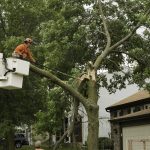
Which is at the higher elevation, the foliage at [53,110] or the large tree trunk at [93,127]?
the foliage at [53,110]

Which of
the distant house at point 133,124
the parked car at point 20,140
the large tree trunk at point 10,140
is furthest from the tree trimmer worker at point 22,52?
the parked car at point 20,140

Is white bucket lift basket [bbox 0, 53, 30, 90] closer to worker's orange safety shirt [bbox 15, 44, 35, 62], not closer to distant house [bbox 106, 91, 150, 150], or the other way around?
worker's orange safety shirt [bbox 15, 44, 35, 62]

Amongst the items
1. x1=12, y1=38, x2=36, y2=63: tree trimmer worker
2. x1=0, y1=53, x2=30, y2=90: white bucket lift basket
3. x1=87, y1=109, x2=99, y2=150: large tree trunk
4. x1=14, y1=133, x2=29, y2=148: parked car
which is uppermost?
x1=14, y1=133, x2=29, y2=148: parked car

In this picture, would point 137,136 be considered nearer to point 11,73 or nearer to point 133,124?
point 133,124

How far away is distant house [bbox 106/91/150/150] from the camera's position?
27.5 meters

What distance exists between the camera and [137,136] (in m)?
33.5

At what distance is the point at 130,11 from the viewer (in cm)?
2903

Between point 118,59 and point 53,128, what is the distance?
544 centimetres

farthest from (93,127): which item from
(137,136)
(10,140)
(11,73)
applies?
(10,140)

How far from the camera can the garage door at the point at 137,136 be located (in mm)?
26450

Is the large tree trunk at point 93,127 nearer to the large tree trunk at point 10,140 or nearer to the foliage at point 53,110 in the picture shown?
the foliage at point 53,110

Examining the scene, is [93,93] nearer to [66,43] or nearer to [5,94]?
[66,43]

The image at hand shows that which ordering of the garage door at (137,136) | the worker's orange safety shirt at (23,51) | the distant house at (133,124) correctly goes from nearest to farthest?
1. the worker's orange safety shirt at (23,51)
2. the garage door at (137,136)
3. the distant house at (133,124)

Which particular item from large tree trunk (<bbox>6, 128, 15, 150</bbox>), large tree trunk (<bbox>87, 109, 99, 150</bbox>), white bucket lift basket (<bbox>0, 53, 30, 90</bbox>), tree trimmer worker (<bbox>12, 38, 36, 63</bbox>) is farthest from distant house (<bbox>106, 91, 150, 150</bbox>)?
white bucket lift basket (<bbox>0, 53, 30, 90</bbox>)
